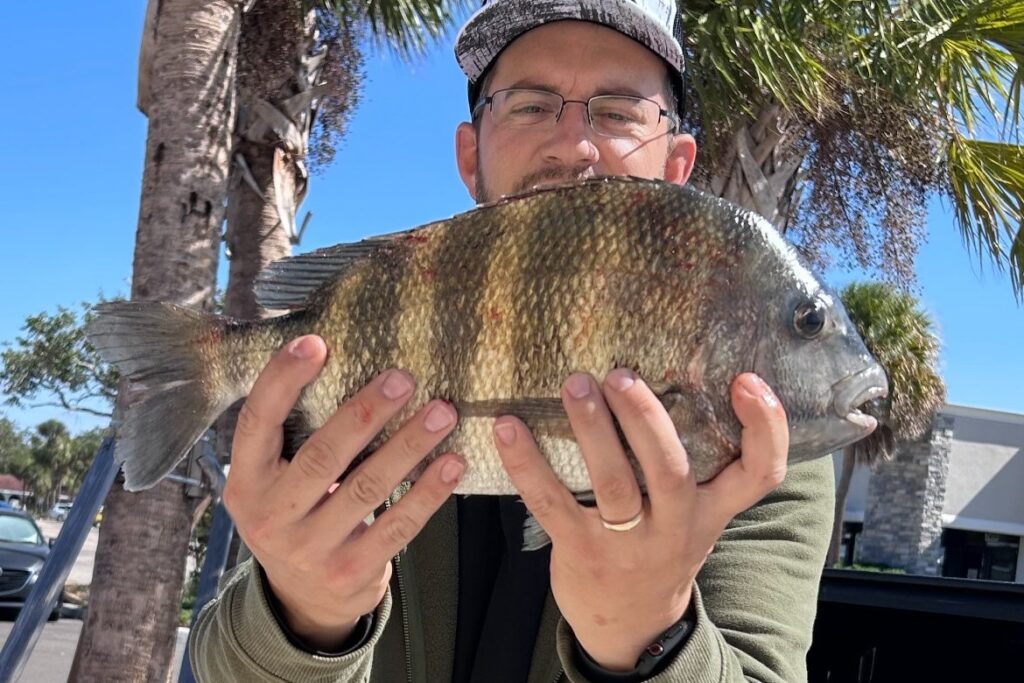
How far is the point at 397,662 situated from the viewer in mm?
1817

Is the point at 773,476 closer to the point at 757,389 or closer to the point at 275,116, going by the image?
the point at 757,389

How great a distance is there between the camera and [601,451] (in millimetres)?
1290

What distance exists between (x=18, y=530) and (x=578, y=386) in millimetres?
16017

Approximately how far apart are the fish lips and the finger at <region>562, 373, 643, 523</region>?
0.23 meters

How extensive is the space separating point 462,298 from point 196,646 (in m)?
0.96

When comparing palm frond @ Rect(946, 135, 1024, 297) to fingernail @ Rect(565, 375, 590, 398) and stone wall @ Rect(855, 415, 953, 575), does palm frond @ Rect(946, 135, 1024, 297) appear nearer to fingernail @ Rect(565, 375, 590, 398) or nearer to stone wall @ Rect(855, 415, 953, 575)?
fingernail @ Rect(565, 375, 590, 398)

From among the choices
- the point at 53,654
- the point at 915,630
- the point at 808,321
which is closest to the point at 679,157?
the point at 808,321

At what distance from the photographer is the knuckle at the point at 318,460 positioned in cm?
138

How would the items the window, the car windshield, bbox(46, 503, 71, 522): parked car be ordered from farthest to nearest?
bbox(46, 503, 71, 522): parked car, the window, the car windshield

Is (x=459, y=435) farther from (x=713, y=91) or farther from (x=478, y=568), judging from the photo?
(x=713, y=91)

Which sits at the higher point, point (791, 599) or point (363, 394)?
point (363, 394)

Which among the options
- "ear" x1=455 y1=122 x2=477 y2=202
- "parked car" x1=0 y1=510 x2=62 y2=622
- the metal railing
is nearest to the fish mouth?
"ear" x1=455 y1=122 x2=477 y2=202

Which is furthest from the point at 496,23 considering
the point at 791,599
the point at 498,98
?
the point at 791,599

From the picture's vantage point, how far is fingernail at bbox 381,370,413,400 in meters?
1.29
